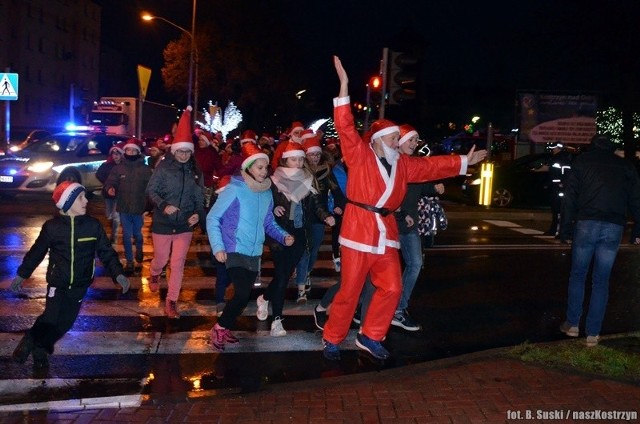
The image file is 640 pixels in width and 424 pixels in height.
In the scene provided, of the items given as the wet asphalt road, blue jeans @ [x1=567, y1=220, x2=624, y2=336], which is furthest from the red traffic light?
blue jeans @ [x1=567, y1=220, x2=624, y2=336]

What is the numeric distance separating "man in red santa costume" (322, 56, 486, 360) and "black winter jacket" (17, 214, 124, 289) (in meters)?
1.92

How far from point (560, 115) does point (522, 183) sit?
16.0 ft

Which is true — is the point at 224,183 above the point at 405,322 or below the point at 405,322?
above

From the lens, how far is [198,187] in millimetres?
8219

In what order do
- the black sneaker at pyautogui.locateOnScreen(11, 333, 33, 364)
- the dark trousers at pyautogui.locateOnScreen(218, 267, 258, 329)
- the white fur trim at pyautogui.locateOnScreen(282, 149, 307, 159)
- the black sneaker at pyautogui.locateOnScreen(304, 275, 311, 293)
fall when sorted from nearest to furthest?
1. the black sneaker at pyautogui.locateOnScreen(11, 333, 33, 364)
2. the dark trousers at pyautogui.locateOnScreen(218, 267, 258, 329)
3. the white fur trim at pyautogui.locateOnScreen(282, 149, 307, 159)
4. the black sneaker at pyautogui.locateOnScreen(304, 275, 311, 293)

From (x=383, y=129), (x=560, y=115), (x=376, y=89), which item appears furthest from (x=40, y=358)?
(x=560, y=115)

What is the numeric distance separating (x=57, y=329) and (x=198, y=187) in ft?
7.68

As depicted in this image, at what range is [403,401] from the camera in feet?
18.5

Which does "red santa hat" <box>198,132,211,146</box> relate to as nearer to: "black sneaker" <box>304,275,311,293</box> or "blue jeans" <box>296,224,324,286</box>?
"blue jeans" <box>296,224,324,286</box>

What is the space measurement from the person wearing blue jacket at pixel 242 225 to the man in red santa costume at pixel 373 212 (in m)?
0.77

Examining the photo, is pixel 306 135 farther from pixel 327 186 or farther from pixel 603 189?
pixel 603 189

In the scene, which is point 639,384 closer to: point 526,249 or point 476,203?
point 526,249

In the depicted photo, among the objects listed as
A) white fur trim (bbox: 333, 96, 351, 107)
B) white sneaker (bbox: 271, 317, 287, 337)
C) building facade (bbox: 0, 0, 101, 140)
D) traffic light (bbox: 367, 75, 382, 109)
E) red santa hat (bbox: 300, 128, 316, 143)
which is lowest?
white sneaker (bbox: 271, 317, 287, 337)

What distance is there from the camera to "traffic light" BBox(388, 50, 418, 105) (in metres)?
12.1
